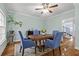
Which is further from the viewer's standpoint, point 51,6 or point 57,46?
point 57,46

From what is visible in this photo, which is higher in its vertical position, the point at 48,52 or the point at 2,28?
the point at 2,28

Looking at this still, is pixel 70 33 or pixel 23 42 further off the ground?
pixel 70 33

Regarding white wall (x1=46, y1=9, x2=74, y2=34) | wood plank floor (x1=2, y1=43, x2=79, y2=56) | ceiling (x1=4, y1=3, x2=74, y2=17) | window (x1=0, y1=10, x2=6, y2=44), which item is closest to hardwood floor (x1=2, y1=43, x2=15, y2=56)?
wood plank floor (x1=2, y1=43, x2=79, y2=56)

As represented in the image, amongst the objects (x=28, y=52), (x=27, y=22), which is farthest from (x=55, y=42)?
(x=27, y=22)

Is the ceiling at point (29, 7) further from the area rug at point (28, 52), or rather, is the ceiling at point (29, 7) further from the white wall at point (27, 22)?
the area rug at point (28, 52)

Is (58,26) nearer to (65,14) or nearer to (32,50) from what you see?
(65,14)

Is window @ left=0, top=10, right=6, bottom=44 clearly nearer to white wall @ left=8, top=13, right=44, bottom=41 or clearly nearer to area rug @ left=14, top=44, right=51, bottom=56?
white wall @ left=8, top=13, right=44, bottom=41

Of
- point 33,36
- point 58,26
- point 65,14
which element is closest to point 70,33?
point 58,26

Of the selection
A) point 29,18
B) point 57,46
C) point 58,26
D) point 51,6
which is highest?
point 51,6

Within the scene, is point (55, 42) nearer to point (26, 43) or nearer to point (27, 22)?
point (26, 43)

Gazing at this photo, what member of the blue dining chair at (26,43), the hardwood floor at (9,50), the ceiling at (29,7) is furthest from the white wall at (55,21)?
the hardwood floor at (9,50)

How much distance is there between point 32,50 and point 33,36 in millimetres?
315

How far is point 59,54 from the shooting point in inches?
77.8

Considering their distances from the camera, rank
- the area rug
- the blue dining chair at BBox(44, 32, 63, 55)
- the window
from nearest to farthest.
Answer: the window < the area rug < the blue dining chair at BBox(44, 32, 63, 55)
